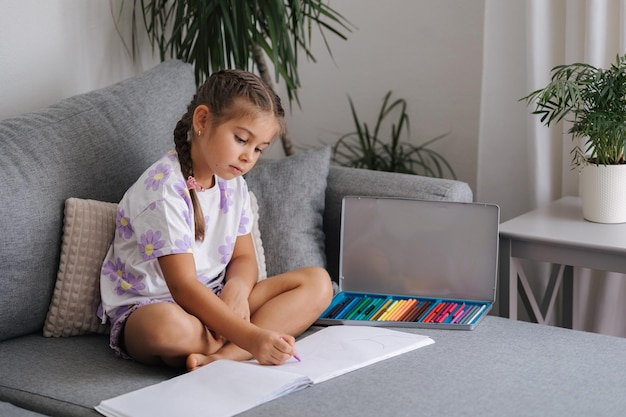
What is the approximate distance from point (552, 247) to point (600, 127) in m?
0.27

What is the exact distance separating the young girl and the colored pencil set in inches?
3.0

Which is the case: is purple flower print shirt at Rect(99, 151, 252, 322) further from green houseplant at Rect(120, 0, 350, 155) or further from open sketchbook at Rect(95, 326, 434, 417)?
green houseplant at Rect(120, 0, 350, 155)

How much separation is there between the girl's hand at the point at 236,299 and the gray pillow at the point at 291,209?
210 millimetres

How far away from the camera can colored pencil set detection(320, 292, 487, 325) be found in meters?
1.72

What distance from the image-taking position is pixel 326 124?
2.77 m

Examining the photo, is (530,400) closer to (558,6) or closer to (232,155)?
(232,155)

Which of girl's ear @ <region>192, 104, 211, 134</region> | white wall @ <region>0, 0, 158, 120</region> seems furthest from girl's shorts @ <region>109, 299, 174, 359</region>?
white wall @ <region>0, 0, 158, 120</region>

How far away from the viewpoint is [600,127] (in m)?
1.85

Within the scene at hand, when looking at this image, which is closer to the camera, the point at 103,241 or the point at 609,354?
the point at 609,354

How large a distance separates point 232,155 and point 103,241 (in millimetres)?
306

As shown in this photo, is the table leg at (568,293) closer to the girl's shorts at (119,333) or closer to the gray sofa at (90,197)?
the gray sofa at (90,197)

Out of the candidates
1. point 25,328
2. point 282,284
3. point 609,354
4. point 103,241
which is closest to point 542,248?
point 609,354

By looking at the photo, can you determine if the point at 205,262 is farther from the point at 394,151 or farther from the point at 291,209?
the point at 394,151

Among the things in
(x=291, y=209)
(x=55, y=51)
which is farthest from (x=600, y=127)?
(x=55, y=51)
